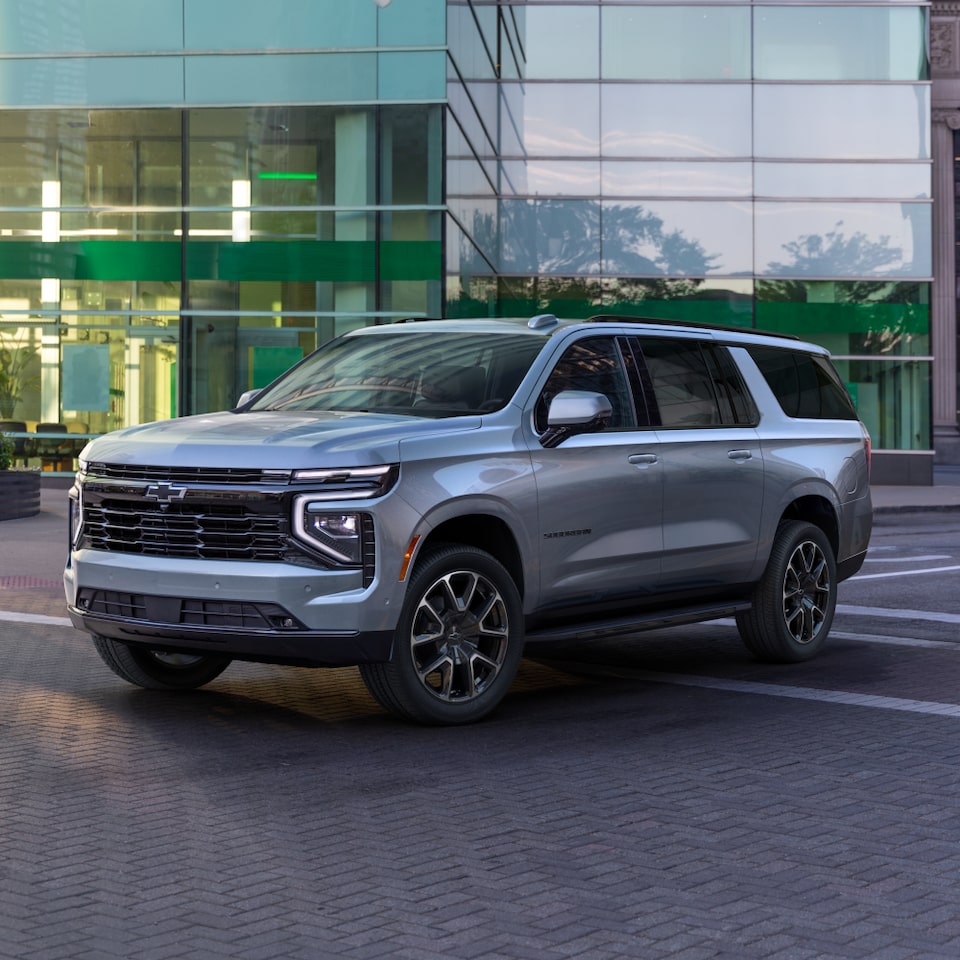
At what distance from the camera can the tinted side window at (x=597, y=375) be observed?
26.5 ft

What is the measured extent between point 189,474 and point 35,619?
474 centimetres

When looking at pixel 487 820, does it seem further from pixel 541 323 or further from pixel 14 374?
pixel 14 374

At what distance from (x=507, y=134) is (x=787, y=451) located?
24.3 m

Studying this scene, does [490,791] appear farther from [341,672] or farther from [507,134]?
[507,134]

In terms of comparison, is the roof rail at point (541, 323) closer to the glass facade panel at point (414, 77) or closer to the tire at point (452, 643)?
the tire at point (452, 643)

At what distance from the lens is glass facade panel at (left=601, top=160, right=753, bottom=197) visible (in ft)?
108

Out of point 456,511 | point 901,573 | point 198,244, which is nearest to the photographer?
point 456,511

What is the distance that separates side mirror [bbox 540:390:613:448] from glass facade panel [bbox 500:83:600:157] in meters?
26.0

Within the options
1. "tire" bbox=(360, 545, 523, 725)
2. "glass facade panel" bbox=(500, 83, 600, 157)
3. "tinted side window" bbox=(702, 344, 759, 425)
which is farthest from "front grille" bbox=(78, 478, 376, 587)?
"glass facade panel" bbox=(500, 83, 600, 157)

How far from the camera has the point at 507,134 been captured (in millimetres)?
32688

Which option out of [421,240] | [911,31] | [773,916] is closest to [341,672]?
[773,916]

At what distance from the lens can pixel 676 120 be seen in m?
32.9

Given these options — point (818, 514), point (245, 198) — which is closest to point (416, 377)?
point (818, 514)

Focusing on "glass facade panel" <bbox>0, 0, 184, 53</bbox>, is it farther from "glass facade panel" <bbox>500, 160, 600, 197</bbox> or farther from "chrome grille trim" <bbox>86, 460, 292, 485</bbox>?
"chrome grille trim" <bbox>86, 460, 292, 485</bbox>
